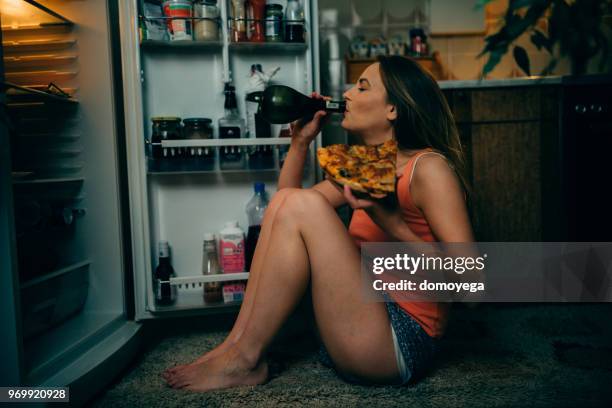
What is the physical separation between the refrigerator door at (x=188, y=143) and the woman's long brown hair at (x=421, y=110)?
49cm

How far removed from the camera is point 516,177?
1.95 metres

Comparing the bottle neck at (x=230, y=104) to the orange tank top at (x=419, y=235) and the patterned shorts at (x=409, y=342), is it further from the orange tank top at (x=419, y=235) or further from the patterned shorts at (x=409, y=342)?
the patterned shorts at (x=409, y=342)

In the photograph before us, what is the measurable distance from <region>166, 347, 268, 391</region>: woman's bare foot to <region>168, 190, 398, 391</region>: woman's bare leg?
0.04 meters

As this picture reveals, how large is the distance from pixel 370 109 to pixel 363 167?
0.27 m

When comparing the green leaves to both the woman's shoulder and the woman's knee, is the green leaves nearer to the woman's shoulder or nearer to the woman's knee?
the woman's shoulder

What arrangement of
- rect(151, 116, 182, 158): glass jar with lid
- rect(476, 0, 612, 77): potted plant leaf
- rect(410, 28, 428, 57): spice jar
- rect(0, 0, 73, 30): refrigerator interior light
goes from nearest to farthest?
rect(476, 0, 612, 77): potted plant leaf, rect(0, 0, 73, 30): refrigerator interior light, rect(151, 116, 182, 158): glass jar with lid, rect(410, 28, 428, 57): spice jar

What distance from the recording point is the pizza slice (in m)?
0.95

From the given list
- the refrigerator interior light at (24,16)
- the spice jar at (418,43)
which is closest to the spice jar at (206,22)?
the refrigerator interior light at (24,16)

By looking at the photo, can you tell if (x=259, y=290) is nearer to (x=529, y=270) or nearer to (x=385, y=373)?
(x=385, y=373)

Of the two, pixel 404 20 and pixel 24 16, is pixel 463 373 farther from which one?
pixel 404 20

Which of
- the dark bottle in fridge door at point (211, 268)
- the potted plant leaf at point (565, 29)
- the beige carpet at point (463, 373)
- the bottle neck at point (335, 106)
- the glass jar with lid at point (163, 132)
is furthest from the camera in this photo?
the dark bottle in fridge door at point (211, 268)

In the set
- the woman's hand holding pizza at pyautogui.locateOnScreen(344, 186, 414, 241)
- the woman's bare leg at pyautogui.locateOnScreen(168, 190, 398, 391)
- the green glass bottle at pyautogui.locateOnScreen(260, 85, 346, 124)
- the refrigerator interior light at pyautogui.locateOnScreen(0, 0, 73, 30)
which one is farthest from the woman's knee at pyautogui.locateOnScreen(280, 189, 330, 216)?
the refrigerator interior light at pyautogui.locateOnScreen(0, 0, 73, 30)

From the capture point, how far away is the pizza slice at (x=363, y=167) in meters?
0.95

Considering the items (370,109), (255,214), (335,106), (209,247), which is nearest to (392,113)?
(370,109)
